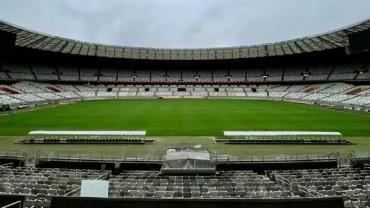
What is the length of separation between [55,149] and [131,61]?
8684cm

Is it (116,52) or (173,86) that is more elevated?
(116,52)

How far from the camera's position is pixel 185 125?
41.4 metres

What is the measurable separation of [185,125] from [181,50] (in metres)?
73.1

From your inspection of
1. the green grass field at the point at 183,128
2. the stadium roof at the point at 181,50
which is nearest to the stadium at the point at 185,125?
the green grass field at the point at 183,128

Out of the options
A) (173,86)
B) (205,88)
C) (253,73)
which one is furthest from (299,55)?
(173,86)

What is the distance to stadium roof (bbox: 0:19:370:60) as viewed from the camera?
80375 millimetres

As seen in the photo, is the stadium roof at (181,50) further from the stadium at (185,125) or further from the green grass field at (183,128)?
the green grass field at (183,128)

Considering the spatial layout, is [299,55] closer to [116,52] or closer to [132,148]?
[116,52]

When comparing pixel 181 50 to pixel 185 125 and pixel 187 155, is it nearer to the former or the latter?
pixel 185 125

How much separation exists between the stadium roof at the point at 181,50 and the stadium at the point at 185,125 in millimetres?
318

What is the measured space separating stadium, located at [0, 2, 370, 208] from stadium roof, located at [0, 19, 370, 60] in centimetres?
32

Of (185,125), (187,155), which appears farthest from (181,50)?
(187,155)

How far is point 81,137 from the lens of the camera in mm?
32594

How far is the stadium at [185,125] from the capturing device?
12.8m
